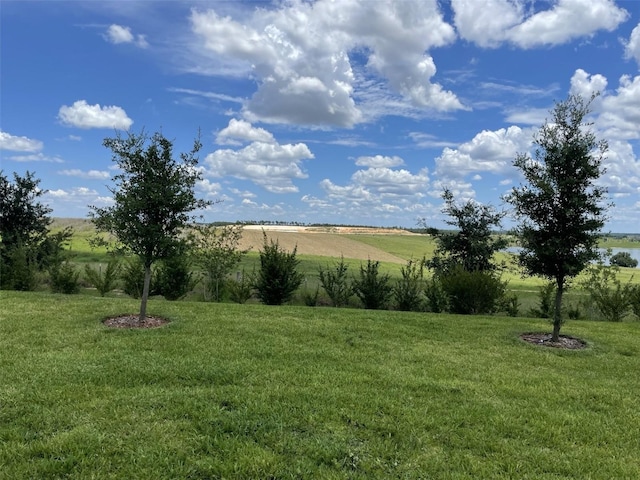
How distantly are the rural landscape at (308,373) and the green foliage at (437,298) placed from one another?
0.04 meters

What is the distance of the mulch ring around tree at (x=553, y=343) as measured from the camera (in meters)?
8.94

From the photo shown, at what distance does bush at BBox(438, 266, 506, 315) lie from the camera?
13.5 m

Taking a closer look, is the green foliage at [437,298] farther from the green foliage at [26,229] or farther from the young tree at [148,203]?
the green foliage at [26,229]

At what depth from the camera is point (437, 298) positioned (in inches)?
556

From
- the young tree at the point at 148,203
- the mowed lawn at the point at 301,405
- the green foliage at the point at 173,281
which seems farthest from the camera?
the green foliage at the point at 173,281

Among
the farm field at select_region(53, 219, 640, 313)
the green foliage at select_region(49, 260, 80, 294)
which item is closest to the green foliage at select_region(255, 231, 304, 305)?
the farm field at select_region(53, 219, 640, 313)

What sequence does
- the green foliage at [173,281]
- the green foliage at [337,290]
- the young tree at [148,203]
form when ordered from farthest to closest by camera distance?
the green foliage at [337,290], the green foliage at [173,281], the young tree at [148,203]

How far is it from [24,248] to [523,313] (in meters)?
17.6

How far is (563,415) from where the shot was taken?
5031 millimetres

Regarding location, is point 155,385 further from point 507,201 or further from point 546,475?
point 507,201

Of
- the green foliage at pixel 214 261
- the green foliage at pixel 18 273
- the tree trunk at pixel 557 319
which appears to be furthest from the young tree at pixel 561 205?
the green foliage at pixel 18 273

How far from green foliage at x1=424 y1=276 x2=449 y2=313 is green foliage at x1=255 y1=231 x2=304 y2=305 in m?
4.29

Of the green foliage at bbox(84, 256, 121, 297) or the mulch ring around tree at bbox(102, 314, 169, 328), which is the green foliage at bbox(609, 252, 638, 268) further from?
the green foliage at bbox(84, 256, 121, 297)

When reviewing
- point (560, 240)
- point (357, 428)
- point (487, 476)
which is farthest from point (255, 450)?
point (560, 240)
